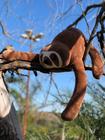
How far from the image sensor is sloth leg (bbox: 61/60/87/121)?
231cm

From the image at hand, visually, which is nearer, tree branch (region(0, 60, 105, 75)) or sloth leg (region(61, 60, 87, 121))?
sloth leg (region(61, 60, 87, 121))

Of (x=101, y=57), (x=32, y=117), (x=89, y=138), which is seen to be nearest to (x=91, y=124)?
(x=89, y=138)

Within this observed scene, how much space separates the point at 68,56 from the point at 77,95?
0.27 metres

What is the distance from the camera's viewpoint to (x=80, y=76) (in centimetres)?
253

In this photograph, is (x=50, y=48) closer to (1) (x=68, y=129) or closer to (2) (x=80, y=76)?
(2) (x=80, y=76)

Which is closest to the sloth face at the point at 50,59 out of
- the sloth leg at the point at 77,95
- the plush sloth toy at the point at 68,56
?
the plush sloth toy at the point at 68,56

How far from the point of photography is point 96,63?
8.64 ft

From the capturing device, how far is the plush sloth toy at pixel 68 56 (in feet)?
8.37

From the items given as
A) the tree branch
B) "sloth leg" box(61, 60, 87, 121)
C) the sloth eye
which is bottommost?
"sloth leg" box(61, 60, 87, 121)

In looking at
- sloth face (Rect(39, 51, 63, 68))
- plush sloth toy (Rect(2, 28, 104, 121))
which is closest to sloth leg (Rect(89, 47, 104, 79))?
plush sloth toy (Rect(2, 28, 104, 121))

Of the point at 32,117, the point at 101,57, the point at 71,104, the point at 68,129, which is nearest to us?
the point at 71,104

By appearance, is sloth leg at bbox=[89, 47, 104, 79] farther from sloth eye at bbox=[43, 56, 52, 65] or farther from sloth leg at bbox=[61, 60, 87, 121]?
sloth eye at bbox=[43, 56, 52, 65]

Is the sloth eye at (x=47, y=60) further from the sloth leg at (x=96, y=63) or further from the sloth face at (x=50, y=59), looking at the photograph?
the sloth leg at (x=96, y=63)

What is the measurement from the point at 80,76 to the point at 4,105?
484mm
